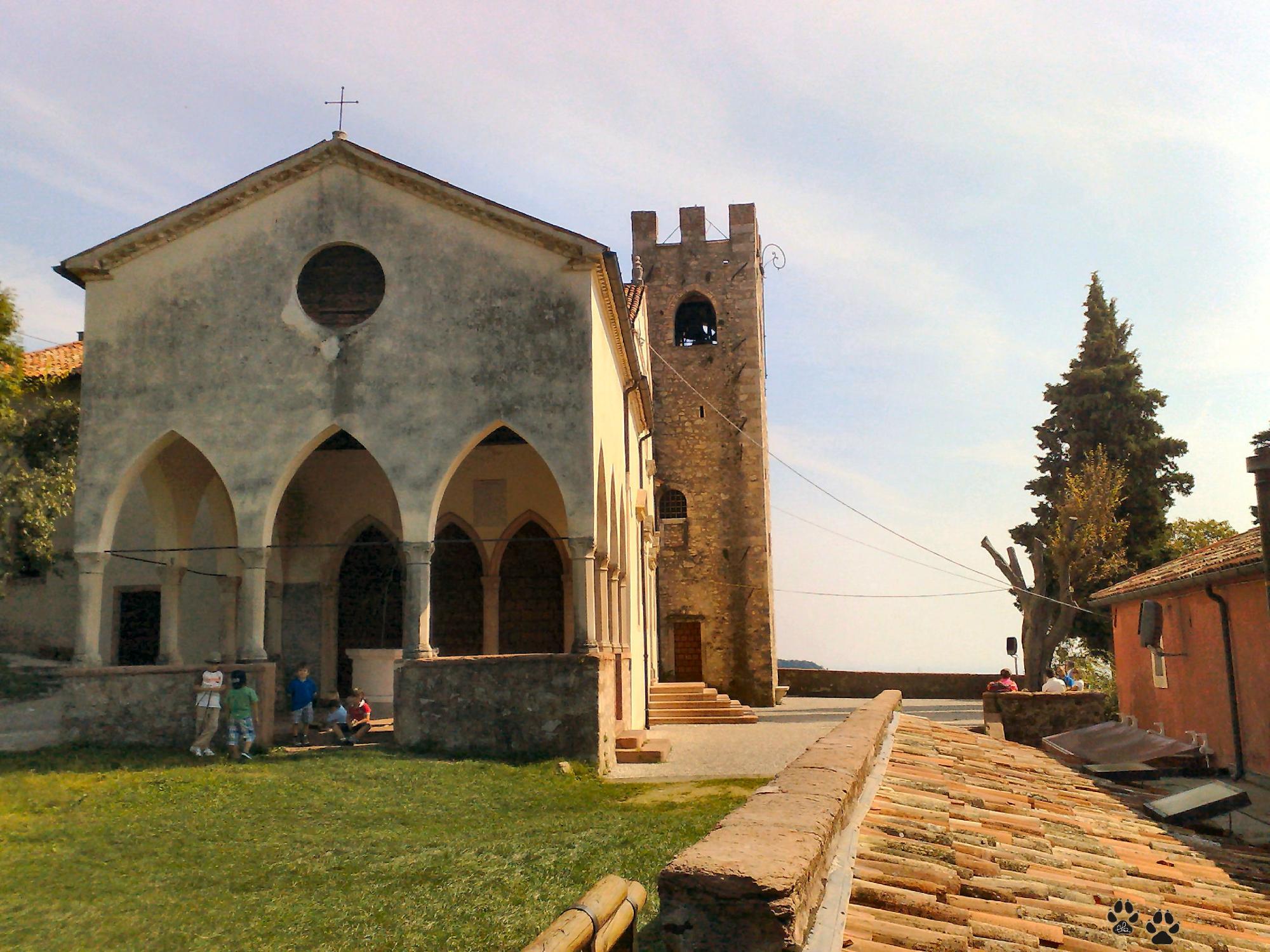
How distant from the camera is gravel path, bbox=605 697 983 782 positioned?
14242mm

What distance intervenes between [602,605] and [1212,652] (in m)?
8.62

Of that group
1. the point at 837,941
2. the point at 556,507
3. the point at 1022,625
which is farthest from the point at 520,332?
the point at 1022,625

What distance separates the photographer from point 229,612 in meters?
18.5

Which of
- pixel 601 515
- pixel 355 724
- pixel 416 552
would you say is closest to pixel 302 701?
pixel 355 724

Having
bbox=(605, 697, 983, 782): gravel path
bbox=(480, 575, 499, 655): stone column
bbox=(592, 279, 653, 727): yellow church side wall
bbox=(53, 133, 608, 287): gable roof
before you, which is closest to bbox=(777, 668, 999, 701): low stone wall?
bbox=(605, 697, 983, 782): gravel path

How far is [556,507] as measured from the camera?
1994 cm

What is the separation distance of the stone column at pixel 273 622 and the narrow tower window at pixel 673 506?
13.1 meters

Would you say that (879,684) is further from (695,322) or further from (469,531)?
(469,531)

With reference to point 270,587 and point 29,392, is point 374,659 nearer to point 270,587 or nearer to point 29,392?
point 270,587

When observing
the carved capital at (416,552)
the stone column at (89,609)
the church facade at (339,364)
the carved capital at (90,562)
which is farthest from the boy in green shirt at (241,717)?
the carved capital at (90,562)

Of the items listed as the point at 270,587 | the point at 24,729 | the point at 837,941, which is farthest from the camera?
the point at 270,587

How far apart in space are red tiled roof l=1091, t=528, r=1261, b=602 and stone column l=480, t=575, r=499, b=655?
11.0 m

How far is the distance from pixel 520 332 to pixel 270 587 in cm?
740

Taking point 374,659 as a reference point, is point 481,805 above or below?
below
